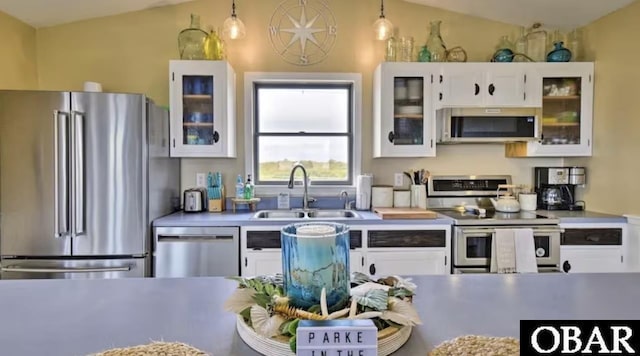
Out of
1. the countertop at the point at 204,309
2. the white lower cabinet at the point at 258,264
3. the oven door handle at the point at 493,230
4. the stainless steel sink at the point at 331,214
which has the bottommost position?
the white lower cabinet at the point at 258,264

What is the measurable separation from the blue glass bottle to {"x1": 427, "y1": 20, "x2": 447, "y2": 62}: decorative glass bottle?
2.64m

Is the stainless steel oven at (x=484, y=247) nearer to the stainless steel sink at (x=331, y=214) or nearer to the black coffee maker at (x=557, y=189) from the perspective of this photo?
the black coffee maker at (x=557, y=189)

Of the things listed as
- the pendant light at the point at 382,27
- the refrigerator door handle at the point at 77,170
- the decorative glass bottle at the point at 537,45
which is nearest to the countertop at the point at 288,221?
the refrigerator door handle at the point at 77,170

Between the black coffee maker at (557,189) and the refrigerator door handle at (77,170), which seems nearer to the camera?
the refrigerator door handle at (77,170)

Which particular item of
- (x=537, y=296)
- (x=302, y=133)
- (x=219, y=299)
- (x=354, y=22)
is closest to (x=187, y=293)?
(x=219, y=299)

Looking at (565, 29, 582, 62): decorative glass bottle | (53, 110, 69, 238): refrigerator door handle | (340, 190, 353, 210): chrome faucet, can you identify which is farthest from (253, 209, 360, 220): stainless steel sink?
(565, 29, 582, 62): decorative glass bottle

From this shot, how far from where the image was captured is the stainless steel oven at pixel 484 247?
256cm

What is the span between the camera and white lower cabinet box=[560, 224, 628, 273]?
8.70 ft

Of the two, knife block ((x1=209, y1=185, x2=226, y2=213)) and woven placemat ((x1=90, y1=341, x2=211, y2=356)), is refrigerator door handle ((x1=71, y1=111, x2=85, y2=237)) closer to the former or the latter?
knife block ((x1=209, y1=185, x2=226, y2=213))

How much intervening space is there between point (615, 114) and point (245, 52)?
2937 millimetres

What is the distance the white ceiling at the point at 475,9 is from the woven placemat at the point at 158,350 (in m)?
3.01

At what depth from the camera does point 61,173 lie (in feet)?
7.73

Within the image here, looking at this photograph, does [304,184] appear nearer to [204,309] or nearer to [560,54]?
[204,309]

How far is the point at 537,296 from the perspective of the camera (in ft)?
3.66
